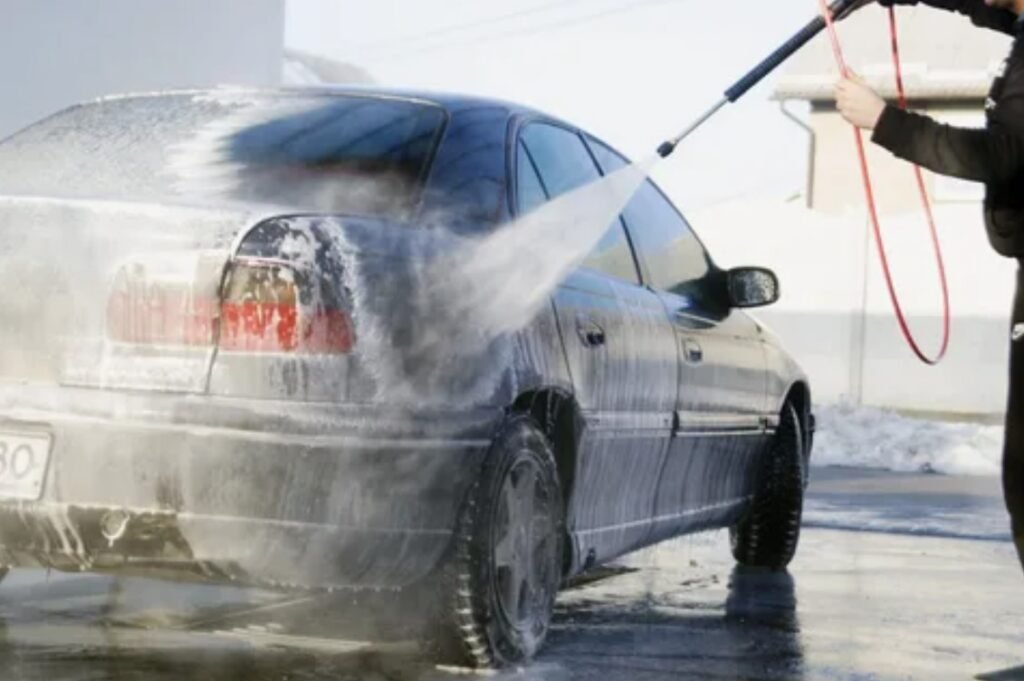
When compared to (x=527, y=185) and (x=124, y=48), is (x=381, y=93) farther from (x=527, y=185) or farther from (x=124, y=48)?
(x=124, y=48)

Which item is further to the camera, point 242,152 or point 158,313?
point 242,152

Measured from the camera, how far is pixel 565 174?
239 inches

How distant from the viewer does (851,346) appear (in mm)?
24578

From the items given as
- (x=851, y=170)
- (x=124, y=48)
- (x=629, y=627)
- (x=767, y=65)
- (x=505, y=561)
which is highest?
(x=851, y=170)

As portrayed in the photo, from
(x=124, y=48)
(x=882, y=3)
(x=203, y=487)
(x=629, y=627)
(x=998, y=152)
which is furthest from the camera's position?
(x=124, y=48)

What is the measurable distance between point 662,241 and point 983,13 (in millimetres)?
1847

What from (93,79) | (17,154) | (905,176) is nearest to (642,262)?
(17,154)

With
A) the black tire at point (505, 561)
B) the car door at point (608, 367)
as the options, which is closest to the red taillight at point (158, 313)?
the black tire at point (505, 561)

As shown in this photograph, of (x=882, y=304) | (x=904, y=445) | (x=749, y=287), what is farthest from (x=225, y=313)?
(x=882, y=304)

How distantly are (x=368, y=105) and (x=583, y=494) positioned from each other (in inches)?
Result: 49.4

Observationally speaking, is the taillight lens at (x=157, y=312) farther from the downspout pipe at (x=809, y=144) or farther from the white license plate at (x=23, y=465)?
the downspout pipe at (x=809, y=144)

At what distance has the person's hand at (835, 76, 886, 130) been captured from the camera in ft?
16.1

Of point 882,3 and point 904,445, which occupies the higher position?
point 882,3

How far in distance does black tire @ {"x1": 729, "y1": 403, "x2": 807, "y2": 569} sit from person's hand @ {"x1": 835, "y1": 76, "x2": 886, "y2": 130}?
10.6ft
